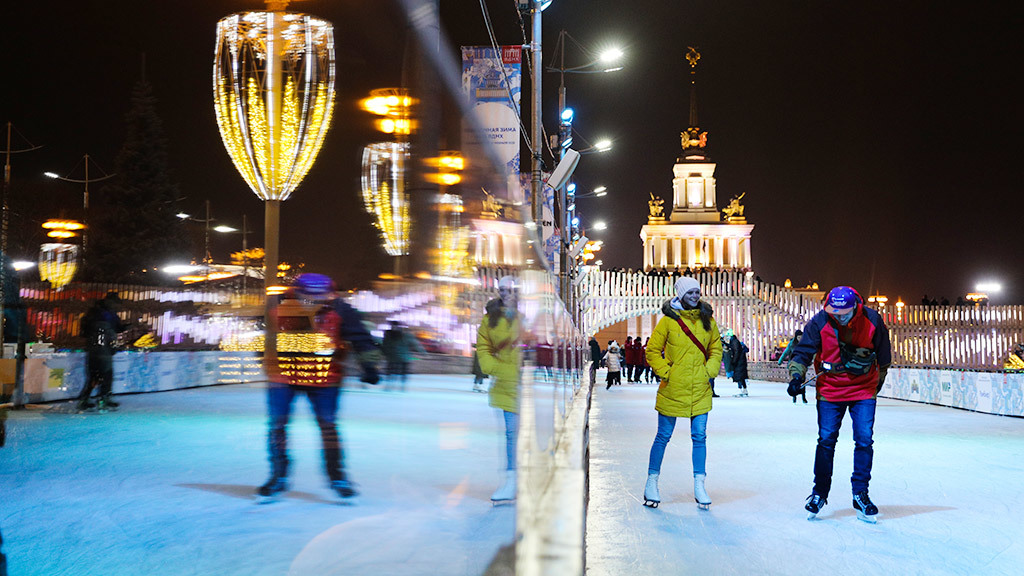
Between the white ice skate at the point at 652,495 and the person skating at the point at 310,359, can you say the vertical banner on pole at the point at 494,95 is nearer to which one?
the white ice skate at the point at 652,495

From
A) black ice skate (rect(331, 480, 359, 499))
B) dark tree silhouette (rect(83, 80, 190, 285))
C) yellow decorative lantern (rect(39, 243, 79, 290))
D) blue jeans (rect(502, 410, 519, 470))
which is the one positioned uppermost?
dark tree silhouette (rect(83, 80, 190, 285))

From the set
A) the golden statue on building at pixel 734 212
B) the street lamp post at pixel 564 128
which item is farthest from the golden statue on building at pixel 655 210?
the street lamp post at pixel 564 128

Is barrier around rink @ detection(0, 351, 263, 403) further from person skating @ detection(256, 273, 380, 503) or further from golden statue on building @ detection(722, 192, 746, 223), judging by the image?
golden statue on building @ detection(722, 192, 746, 223)

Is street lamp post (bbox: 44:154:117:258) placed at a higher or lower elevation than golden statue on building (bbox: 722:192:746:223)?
lower

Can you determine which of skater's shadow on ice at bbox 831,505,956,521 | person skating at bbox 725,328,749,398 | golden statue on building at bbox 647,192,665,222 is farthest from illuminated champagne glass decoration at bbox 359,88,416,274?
golden statue on building at bbox 647,192,665,222

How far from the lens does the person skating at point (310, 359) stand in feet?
5.48

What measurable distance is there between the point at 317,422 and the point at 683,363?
4814mm

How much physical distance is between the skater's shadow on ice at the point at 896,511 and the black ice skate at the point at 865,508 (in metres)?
0.14

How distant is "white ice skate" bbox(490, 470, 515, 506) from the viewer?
2371mm

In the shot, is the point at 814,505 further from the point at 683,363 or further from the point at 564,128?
the point at 564,128

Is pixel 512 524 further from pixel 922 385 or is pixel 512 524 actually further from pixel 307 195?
pixel 922 385

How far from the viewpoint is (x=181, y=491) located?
70.7 inches

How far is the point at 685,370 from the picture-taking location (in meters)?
6.34

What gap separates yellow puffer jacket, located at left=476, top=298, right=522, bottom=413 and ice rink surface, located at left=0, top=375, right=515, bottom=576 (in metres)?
0.23
